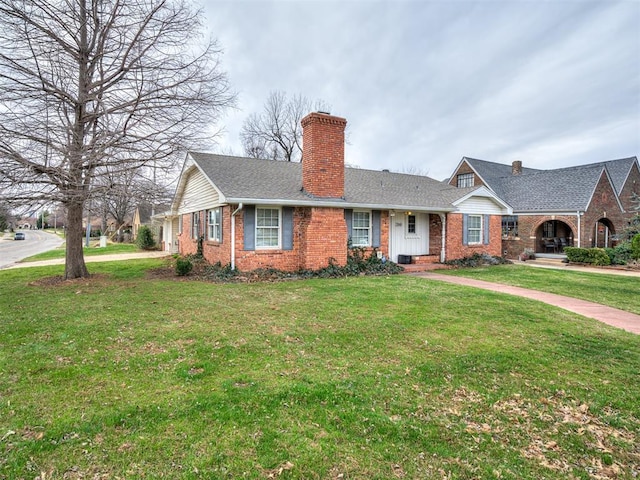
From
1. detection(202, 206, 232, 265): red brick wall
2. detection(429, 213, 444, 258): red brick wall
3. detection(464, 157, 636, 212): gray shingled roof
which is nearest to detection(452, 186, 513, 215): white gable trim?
detection(429, 213, 444, 258): red brick wall

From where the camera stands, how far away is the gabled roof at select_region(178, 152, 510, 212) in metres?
11.6

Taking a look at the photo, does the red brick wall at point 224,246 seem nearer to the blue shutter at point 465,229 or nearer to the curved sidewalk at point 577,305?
the curved sidewalk at point 577,305

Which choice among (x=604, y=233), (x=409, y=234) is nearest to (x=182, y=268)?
(x=409, y=234)

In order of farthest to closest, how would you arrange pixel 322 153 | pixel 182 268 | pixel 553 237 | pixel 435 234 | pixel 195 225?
pixel 553 237, pixel 195 225, pixel 435 234, pixel 322 153, pixel 182 268

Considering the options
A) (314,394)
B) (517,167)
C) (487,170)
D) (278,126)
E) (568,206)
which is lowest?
(314,394)

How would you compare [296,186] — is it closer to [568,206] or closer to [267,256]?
[267,256]

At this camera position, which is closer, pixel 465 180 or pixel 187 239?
pixel 187 239

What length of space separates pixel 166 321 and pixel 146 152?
231 inches

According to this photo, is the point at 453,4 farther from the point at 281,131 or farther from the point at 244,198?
the point at 281,131

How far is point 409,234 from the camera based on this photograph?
15.6m

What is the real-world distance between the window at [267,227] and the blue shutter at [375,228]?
3.99m

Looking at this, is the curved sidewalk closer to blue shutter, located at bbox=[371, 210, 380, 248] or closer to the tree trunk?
blue shutter, located at bbox=[371, 210, 380, 248]

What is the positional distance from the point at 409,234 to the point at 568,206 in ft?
36.9

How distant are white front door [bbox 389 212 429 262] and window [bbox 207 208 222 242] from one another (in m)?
7.16
